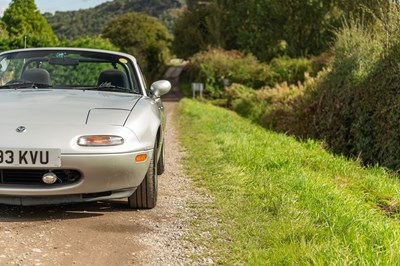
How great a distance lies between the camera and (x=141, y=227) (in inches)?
A: 152

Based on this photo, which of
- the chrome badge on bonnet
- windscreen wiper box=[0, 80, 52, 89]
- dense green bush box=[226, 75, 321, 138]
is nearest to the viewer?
the chrome badge on bonnet

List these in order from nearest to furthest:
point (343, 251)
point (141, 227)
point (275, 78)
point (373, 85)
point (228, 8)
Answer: point (343, 251) < point (141, 227) < point (373, 85) < point (275, 78) < point (228, 8)

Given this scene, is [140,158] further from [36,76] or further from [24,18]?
[24,18]

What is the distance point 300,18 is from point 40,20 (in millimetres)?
20389

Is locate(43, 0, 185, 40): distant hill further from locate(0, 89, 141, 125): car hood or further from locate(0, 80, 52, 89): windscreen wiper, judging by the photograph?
locate(0, 89, 141, 125): car hood

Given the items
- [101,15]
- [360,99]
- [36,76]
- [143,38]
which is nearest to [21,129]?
[36,76]

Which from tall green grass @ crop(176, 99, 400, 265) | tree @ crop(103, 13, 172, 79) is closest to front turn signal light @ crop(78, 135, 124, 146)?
tall green grass @ crop(176, 99, 400, 265)

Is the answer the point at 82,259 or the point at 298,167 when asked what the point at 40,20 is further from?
the point at 82,259

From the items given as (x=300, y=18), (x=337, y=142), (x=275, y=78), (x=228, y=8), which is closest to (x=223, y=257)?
(x=337, y=142)

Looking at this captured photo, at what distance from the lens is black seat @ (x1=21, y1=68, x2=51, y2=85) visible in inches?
207

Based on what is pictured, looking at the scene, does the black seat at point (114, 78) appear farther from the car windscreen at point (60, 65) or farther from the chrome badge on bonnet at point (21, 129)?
the chrome badge on bonnet at point (21, 129)

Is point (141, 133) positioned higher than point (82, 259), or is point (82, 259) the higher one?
point (141, 133)

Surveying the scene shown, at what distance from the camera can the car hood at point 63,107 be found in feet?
12.9

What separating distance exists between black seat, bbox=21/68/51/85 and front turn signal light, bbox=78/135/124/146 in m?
1.76
